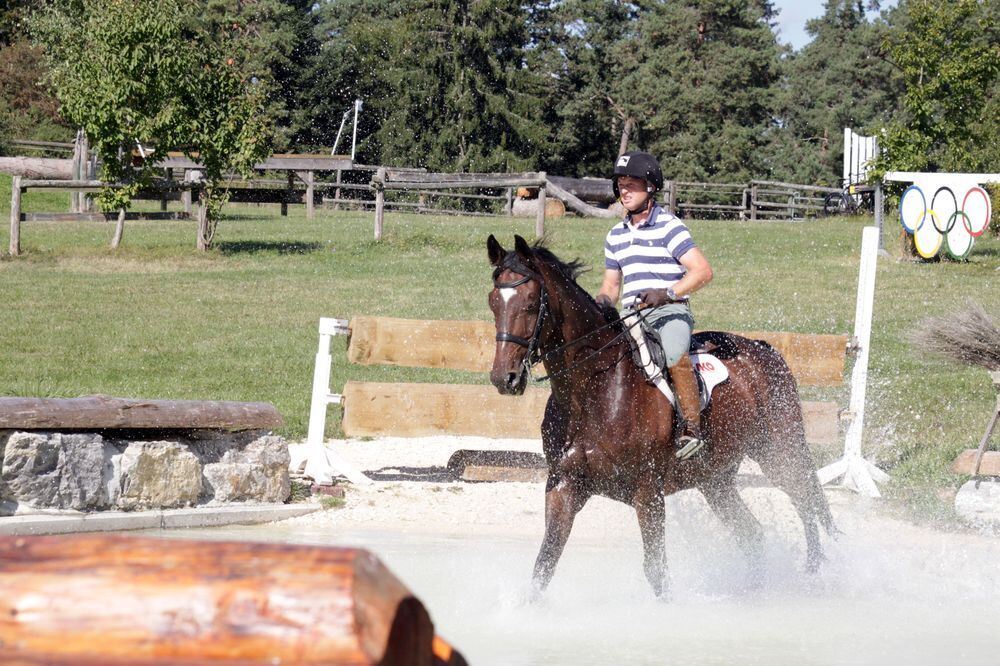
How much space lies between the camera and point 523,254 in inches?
242

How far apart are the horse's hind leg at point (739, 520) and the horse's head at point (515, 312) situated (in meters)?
2.02

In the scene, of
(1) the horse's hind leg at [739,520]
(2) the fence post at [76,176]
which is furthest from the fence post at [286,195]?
(1) the horse's hind leg at [739,520]

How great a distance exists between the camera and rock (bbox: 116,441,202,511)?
27.0 feet

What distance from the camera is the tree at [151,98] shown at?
71.5 feet

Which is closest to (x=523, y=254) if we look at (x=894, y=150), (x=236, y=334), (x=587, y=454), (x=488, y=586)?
(x=587, y=454)

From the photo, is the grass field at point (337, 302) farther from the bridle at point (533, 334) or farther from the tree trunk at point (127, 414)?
the tree trunk at point (127, 414)

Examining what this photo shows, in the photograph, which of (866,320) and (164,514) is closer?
(164,514)

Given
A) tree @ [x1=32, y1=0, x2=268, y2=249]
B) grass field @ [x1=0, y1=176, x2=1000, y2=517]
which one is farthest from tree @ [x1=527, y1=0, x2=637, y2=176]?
tree @ [x1=32, y1=0, x2=268, y2=249]

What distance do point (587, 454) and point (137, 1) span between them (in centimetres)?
1823

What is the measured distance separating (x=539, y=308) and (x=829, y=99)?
189 ft

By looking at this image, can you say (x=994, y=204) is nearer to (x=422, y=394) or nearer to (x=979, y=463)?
(x=979, y=463)

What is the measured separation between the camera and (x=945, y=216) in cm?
2188

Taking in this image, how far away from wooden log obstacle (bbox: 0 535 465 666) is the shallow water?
3747mm

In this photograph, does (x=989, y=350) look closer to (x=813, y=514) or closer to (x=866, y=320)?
(x=866, y=320)
